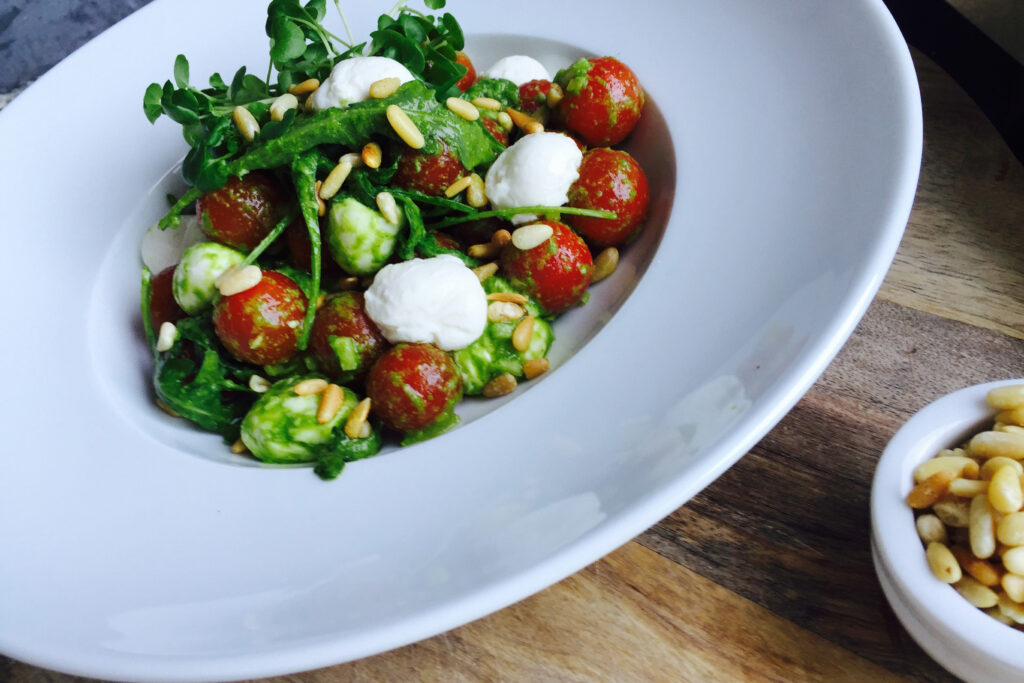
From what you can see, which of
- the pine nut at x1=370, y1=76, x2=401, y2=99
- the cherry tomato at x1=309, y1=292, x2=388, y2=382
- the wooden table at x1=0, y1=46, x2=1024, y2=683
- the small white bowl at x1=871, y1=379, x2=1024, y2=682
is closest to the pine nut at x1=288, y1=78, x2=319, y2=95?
the pine nut at x1=370, y1=76, x2=401, y2=99

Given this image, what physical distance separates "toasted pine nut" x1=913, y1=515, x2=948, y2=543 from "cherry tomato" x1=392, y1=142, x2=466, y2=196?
0.77m

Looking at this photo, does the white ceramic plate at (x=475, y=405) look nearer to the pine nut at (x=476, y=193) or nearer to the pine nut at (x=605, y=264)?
the pine nut at (x=605, y=264)

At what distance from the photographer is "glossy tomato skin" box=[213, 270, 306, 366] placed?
1.09 m

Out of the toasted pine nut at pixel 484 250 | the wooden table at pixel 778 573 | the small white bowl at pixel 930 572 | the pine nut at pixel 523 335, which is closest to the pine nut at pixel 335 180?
the toasted pine nut at pixel 484 250

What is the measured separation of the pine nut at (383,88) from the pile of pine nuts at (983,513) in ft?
2.77

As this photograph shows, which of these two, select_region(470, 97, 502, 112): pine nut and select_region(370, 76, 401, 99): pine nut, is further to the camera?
select_region(470, 97, 502, 112): pine nut

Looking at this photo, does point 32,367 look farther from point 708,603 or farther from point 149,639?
point 708,603

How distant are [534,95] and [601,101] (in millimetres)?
131

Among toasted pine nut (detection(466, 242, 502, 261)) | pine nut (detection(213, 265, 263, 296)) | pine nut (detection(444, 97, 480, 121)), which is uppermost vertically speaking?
pine nut (detection(444, 97, 480, 121))

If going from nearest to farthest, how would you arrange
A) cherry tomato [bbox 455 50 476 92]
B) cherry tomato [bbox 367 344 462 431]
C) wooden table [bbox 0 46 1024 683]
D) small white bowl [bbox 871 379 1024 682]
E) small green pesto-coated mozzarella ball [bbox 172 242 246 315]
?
small white bowl [bbox 871 379 1024 682] → wooden table [bbox 0 46 1024 683] → cherry tomato [bbox 367 344 462 431] → small green pesto-coated mozzarella ball [bbox 172 242 246 315] → cherry tomato [bbox 455 50 476 92]

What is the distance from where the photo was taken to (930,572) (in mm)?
831

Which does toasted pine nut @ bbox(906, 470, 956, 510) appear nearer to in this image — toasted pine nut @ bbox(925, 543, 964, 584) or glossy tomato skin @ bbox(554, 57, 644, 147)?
toasted pine nut @ bbox(925, 543, 964, 584)

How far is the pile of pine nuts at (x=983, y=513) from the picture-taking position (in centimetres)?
82

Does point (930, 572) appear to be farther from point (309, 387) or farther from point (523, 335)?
point (309, 387)
